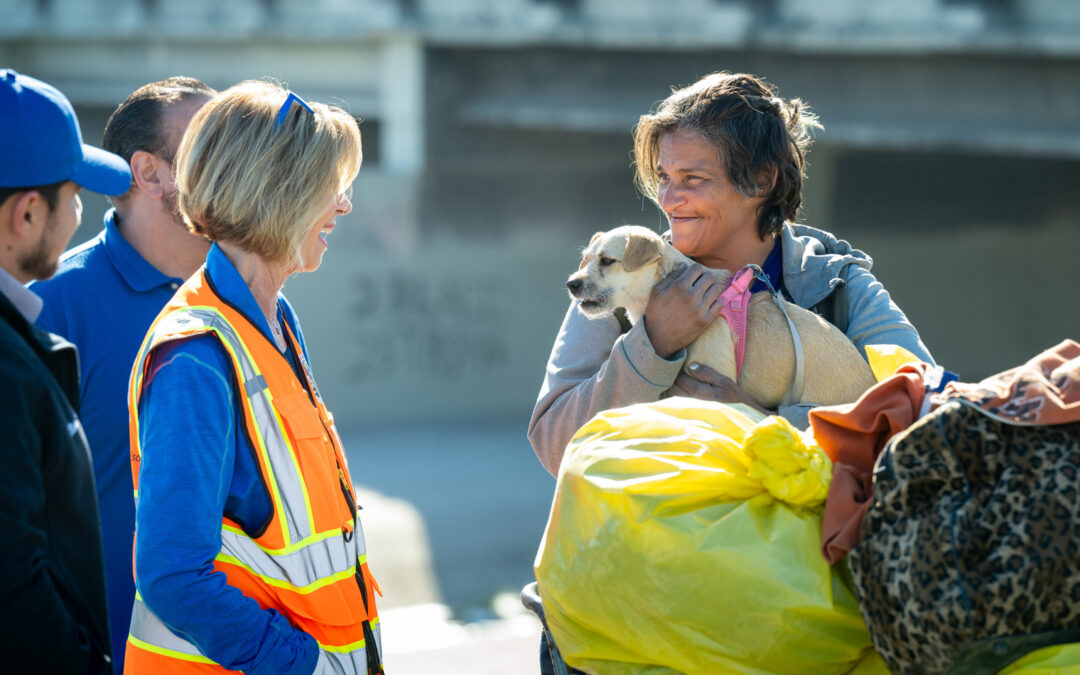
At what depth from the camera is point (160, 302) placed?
3254mm

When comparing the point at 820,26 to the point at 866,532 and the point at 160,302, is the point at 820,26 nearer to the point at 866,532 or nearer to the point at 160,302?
the point at 160,302

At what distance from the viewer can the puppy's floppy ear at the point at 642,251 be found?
3553 mm

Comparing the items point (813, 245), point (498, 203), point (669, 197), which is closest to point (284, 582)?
point (669, 197)

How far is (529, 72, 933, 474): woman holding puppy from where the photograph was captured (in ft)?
9.46

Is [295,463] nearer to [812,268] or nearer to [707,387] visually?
[707,387]

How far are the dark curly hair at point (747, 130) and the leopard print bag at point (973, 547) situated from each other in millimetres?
1339

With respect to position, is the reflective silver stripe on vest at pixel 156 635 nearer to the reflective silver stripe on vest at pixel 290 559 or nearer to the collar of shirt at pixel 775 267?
the reflective silver stripe on vest at pixel 290 559

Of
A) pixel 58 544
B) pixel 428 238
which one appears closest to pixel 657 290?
pixel 58 544

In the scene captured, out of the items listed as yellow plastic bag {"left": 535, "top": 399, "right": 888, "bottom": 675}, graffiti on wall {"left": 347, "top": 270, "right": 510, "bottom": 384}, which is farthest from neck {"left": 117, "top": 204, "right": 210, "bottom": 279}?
graffiti on wall {"left": 347, "top": 270, "right": 510, "bottom": 384}

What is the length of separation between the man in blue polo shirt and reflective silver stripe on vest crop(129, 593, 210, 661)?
66 cm

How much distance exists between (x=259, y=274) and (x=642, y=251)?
1461 mm

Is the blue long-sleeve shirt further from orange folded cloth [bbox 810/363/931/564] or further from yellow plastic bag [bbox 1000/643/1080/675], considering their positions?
yellow plastic bag [bbox 1000/643/1080/675]

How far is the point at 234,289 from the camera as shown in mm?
2443

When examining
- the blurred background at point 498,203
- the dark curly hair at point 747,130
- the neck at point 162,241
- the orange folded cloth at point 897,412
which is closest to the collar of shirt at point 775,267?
the dark curly hair at point 747,130
